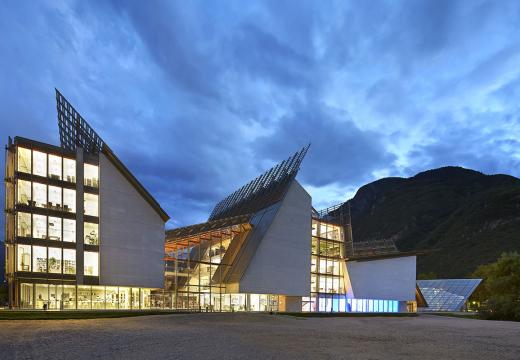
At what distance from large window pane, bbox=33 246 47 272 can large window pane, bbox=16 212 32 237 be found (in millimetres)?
1626

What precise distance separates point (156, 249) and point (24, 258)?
44.0 feet

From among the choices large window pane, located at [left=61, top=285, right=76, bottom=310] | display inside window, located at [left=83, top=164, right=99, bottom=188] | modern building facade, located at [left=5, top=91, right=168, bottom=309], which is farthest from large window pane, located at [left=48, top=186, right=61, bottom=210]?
large window pane, located at [left=61, top=285, right=76, bottom=310]

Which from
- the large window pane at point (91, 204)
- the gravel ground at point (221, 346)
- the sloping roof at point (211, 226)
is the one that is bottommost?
the gravel ground at point (221, 346)

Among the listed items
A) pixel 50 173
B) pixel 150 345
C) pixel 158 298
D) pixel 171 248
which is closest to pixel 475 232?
pixel 171 248

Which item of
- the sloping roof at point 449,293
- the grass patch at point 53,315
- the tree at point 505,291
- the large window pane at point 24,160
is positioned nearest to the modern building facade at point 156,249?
the large window pane at point 24,160

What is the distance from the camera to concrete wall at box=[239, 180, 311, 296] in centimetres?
5769

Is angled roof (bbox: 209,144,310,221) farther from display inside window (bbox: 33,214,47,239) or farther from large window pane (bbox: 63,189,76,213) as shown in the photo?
display inside window (bbox: 33,214,47,239)

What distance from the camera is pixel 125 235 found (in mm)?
49844

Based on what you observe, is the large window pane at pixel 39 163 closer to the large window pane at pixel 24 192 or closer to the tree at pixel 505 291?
the large window pane at pixel 24 192

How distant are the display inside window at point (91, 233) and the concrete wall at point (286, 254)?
1768 centimetres

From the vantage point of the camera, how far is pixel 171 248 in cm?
6938

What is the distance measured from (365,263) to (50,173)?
1788 inches

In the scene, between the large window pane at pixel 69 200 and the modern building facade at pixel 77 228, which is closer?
the modern building facade at pixel 77 228

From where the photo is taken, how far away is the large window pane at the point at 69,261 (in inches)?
1795
